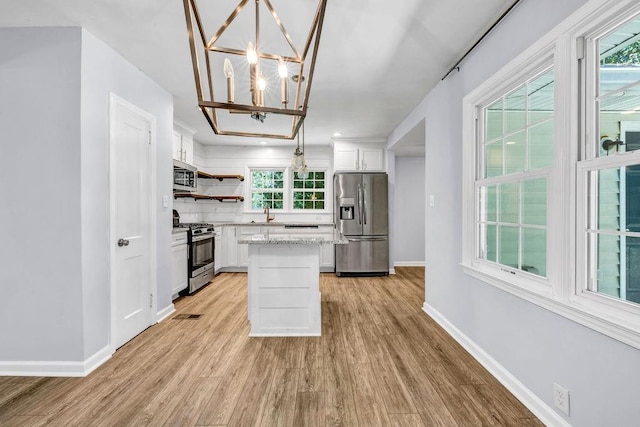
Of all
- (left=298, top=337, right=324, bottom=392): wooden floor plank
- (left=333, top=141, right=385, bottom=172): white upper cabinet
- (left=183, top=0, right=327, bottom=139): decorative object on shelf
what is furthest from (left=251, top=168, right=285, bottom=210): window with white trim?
(left=298, top=337, right=324, bottom=392): wooden floor plank

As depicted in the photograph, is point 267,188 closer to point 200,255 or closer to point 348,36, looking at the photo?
point 200,255

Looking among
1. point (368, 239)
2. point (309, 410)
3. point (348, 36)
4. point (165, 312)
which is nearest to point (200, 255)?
point (165, 312)

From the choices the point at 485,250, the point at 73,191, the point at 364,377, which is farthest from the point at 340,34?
the point at 364,377

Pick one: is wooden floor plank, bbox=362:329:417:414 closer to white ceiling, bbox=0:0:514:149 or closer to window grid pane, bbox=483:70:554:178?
window grid pane, bbox=483:70:554:178

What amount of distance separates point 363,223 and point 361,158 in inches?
49.0

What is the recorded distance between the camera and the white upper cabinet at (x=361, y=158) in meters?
5.96

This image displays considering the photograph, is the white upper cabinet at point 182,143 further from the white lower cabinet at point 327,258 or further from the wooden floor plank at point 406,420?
the wooden floor plank at point 406,420

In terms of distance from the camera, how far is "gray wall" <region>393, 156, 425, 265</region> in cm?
675

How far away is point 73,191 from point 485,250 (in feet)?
10.5

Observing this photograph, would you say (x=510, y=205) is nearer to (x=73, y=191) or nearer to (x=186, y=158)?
(x=73, y=191)

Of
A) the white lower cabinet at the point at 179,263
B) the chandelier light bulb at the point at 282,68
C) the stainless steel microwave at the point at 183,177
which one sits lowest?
the white lower cabinet at the point at 179,263

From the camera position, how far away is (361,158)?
596cm

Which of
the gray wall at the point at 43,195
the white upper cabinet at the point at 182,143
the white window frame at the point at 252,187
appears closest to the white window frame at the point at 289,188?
the white window frame at the point at 252,187

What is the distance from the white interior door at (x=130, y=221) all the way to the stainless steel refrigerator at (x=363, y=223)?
3275mm
